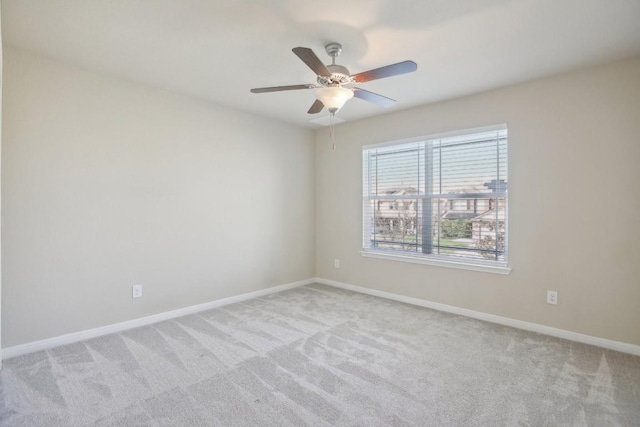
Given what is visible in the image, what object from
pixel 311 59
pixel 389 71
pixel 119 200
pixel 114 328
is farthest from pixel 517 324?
pixel 119 200

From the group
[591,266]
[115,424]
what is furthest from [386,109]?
[115,424]

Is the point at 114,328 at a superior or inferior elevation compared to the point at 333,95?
inferior

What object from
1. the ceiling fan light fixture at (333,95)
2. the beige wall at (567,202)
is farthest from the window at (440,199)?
the ceiling fan light fixture at (333,95)

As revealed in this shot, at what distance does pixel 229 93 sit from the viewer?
3.45 meters

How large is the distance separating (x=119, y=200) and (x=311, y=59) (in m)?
2.34

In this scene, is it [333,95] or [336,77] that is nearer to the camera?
[336,77]

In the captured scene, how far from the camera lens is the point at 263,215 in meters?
4.39

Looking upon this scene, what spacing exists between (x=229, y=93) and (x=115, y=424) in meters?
2.96

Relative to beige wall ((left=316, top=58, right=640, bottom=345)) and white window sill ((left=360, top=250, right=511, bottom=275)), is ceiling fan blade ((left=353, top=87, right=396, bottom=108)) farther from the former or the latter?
white window sill ((left=360, top=250, right=511, bottom=275))

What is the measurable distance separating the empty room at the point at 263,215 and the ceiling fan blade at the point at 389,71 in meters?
0.02

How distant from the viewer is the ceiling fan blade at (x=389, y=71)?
6.43ft

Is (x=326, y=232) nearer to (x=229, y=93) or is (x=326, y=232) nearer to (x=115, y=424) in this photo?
(x=229, y=93)

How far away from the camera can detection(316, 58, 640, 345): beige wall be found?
267cm

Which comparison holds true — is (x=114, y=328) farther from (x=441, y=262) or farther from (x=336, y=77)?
(x=441, y=262)
